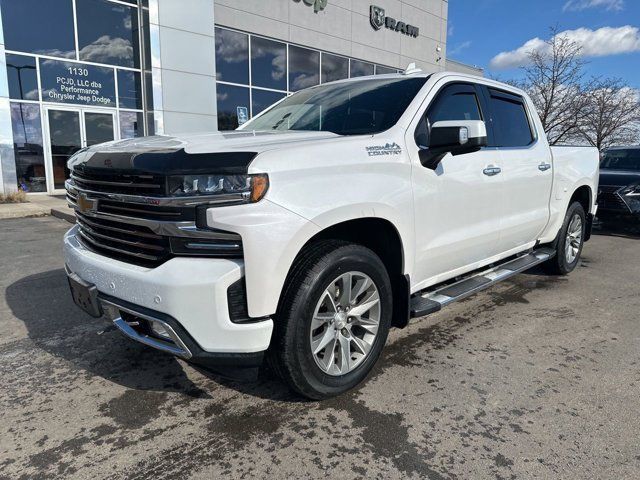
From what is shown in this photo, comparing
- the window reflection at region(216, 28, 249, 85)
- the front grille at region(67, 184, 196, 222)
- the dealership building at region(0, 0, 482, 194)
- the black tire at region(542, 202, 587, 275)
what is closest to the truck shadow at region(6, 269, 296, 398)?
the front grille at region(67, 184, 196, 222)

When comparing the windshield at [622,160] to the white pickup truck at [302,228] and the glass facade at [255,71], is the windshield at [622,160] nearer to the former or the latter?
the white pickup truck at [302,228]

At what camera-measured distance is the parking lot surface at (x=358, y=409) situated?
7.35ft

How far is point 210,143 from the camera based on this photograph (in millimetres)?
2486

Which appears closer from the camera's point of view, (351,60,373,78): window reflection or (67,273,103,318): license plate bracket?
(67,273,103,318): license plate bracket

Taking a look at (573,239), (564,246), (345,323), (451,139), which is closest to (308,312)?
(345,323)

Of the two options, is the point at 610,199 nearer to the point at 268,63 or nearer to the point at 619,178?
the point at 619,178

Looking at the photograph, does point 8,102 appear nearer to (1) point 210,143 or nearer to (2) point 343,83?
(2) point 343,83

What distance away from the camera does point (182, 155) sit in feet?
7.35

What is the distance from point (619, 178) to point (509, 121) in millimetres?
5117

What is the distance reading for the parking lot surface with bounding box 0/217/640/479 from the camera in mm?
2240

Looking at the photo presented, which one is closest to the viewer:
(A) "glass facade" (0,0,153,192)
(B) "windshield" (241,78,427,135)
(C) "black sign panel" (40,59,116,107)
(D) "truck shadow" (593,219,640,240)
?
(B) "windshield" (241,78,427,135)

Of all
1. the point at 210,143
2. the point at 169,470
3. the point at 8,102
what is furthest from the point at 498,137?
the point at 8,102

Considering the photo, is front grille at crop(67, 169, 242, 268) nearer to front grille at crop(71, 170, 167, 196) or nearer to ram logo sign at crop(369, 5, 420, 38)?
front grille at crop(71, 170, 167, 196)

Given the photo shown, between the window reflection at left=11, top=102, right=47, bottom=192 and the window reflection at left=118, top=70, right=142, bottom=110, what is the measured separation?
2.26 meters
